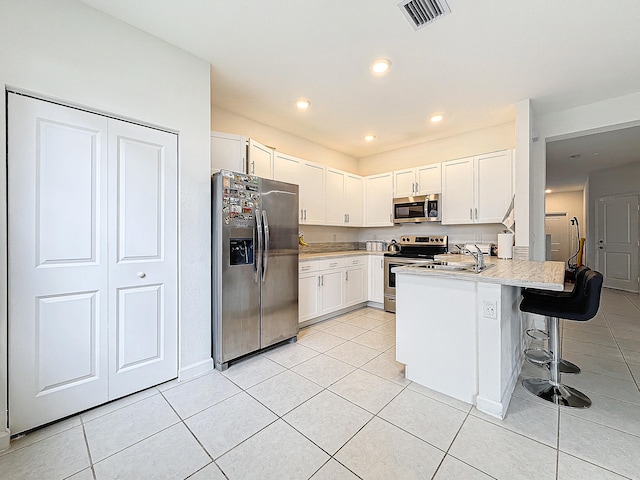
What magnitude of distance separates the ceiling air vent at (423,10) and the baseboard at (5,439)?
3.52m

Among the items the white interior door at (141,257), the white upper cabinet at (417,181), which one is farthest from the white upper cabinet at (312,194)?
the white interior door at (141,257)

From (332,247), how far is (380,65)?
2.98 m

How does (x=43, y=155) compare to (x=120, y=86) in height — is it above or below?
below

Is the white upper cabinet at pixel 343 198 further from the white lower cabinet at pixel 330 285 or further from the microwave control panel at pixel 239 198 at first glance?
the microwave control panel at pixel 239 198

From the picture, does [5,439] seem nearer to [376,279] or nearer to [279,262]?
[279,262]

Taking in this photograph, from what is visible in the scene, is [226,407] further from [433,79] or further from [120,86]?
[433,79]

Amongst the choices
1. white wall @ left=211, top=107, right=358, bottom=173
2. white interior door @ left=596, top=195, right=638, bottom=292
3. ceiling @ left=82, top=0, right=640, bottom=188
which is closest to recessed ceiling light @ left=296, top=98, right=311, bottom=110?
ceiling @ left=82, top=0, right=640, bottom=188

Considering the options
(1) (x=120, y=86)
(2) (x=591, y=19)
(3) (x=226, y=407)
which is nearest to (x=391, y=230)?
(2) (x=591, y=19)

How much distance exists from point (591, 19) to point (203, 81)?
298 centimetres

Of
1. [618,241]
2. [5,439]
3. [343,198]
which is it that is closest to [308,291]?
[343,198]

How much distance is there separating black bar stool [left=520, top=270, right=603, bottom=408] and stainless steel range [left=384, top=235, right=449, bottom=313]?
74.7 inches

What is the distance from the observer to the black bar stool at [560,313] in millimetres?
1888

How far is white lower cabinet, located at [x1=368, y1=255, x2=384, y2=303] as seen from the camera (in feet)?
14.4

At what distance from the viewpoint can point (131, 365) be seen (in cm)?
207
